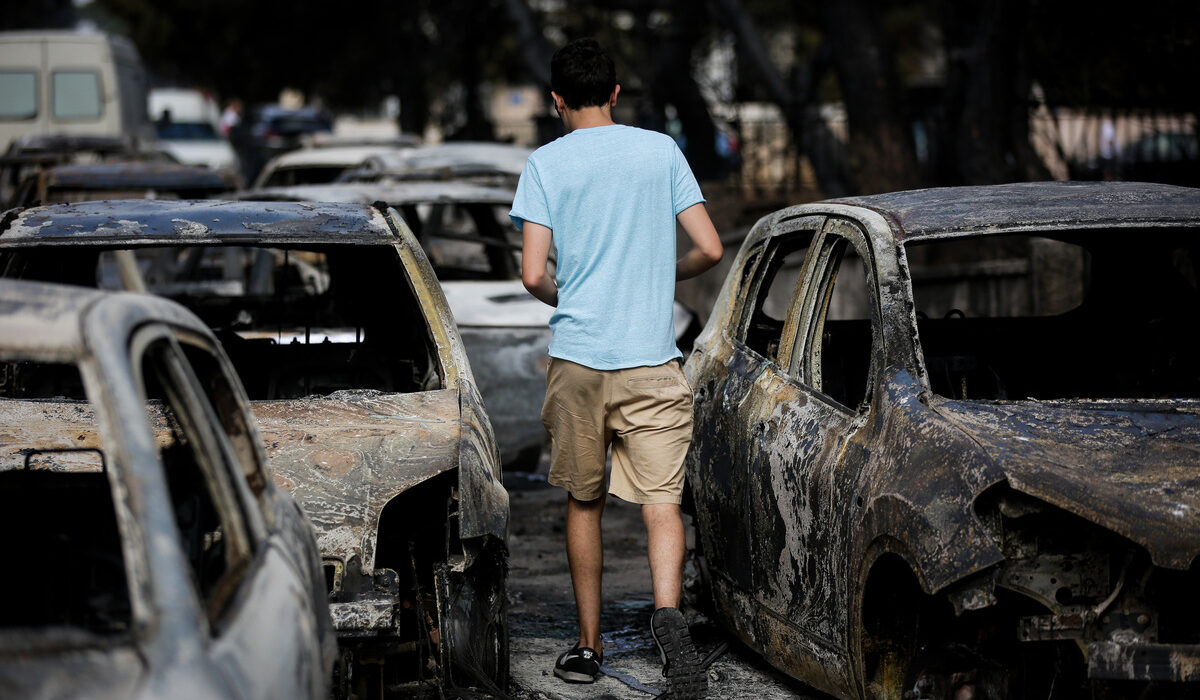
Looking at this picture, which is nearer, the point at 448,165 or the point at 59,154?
the point at 448,165

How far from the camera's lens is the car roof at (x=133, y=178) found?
12336 mm

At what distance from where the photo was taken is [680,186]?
16.8ft

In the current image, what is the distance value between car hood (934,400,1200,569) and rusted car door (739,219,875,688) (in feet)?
1.50

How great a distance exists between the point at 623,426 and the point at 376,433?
851 mm

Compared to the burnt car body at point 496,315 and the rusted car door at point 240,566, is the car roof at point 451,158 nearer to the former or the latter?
the burnt car body at point 496,315

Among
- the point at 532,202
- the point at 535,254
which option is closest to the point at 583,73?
the point at 532,202

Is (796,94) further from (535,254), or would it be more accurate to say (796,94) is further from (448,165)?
(535,254)

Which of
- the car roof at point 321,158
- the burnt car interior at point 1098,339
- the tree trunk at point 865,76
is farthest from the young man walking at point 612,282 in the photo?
the car roof at point 321,158

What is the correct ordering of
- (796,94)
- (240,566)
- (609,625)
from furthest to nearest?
1. (796,94)
2. (609,625)
3. (240,566)

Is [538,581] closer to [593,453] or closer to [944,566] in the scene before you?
[593,453]

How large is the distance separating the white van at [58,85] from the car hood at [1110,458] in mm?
20329

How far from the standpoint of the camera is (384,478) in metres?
4.54

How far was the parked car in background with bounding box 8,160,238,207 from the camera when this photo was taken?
12.3m

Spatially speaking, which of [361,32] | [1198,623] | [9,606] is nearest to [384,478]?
[9,606]
